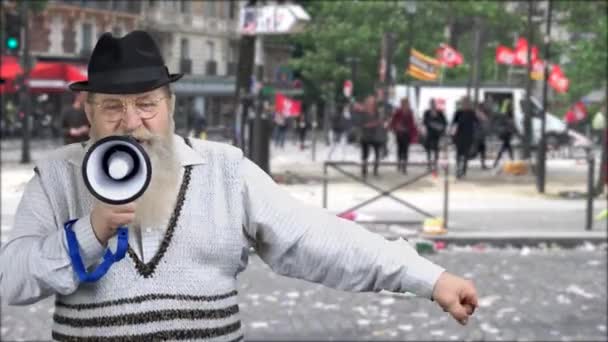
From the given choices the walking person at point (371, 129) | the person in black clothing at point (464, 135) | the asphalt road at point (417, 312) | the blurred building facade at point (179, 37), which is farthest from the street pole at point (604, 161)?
the blurred building facade at point (179, 37)

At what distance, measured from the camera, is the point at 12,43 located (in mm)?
22312

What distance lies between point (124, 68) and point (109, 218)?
40cm

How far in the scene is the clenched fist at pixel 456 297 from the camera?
265cm


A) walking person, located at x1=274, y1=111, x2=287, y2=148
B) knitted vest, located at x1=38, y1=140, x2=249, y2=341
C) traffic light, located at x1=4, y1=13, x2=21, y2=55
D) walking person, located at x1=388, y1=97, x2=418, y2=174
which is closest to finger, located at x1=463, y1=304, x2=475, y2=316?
knitted vest, located at x1=38, y1=140, x2=249, y2=341

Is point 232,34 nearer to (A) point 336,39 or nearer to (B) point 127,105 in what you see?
(A) point 336,39

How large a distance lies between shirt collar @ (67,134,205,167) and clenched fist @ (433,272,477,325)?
0.67 m

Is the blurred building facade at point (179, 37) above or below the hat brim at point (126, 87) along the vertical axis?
above

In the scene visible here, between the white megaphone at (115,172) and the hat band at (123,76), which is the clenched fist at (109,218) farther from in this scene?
the hat band at (123,76)

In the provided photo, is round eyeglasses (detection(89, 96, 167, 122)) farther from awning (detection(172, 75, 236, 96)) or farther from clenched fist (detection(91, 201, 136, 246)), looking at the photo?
awning (detection(172, 75, 236, 96))

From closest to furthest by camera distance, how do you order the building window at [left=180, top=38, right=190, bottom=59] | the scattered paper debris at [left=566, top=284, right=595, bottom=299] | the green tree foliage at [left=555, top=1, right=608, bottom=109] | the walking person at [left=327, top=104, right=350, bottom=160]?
the scattered paper debris at [left=566, top=284, right=595, bottom=299], the green tree foliage at [left=555, top=1, right=608, bottom=109], the walking person at [left=327, top=104, right=350, bottom=160], the building window at [left=180, top=38, right=190, bottom=59]

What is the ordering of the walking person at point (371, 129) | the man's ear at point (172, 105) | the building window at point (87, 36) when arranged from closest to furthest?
the man's ear at point (172, 105) → the walking person at point (371, 129) → the building window at point (87, 36)

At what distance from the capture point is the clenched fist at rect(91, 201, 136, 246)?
8.04 feet

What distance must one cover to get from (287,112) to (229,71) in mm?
30956

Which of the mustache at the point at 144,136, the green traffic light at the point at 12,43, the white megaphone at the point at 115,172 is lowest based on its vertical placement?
the white megaphone at the point at 115,172
